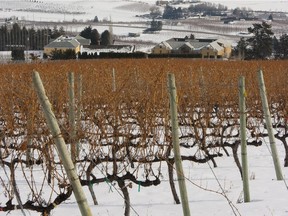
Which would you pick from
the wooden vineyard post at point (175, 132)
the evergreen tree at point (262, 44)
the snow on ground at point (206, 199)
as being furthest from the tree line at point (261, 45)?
the wooden vineyard post at point (175, 132)

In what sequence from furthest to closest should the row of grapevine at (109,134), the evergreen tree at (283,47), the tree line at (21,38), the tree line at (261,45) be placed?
the tree line at (21,38), the evergreen tree at (283,47), the tree line at (261,45), the row of grapevine at (109,134)

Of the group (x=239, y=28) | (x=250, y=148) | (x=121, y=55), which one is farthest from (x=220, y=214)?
(x=239, y=28)

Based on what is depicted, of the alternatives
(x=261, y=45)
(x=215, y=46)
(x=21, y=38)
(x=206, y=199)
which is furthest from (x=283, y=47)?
(x=206, y=199)

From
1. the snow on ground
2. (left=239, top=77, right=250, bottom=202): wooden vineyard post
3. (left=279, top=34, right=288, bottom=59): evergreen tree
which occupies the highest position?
(left=239, top=77, right=250, bottom=202): wooden vineyard post

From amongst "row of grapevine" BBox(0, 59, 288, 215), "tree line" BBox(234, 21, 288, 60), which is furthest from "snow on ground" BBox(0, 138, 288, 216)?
"tree line" BBox(234, 21, 288, 60)

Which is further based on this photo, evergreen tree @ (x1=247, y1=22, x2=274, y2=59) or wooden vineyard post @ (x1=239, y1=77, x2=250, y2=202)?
evergreen tree @ (x1=247, y1=22, x2=274, y2=59)

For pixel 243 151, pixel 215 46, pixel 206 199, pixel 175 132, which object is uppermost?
pixel 175 132

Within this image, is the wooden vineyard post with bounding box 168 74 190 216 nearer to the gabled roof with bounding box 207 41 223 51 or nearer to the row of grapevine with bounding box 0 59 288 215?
the row of grapevine with bounding box 0 59 288 215

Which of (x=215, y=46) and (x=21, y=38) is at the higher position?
(x=215, y=46)

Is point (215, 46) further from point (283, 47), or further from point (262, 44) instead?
point (262, 44)

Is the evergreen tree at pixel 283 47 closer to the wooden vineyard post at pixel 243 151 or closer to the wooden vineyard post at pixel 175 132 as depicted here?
the wooden vineyard post at pixel 243 151

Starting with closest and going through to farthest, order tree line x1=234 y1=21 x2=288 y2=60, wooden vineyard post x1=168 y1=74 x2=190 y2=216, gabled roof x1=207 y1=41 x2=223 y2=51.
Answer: wooden vineyard post x1=168 y1=74 x2=190 y2=216, tree line x1=234 y1=21 x2=288 y2=60, gabled roof x1=207 y1=41 x2=223 y2=51

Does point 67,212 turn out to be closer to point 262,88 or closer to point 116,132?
point 116,132

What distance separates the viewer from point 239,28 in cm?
16575
